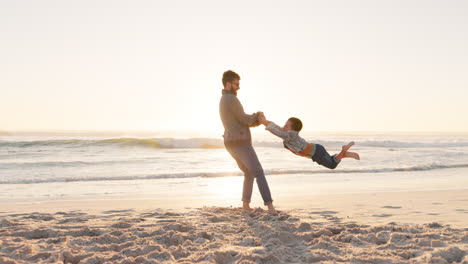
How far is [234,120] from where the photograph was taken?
6.23 metres

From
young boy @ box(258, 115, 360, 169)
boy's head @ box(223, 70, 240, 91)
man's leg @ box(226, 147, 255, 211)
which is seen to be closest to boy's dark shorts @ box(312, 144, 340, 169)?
young boy @ box(258, 115, 360, 169)

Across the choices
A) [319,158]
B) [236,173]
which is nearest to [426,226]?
[319,158]

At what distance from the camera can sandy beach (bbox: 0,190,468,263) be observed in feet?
13.4

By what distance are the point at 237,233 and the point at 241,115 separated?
1.68 m

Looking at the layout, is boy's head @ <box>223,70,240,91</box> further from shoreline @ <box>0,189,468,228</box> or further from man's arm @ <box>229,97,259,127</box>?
shoreline @ <box>0,189,468,228</box>

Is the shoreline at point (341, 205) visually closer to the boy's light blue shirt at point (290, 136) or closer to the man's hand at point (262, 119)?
the boy's light blue shirt at point (290, 136)

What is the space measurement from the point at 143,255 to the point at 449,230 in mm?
3275

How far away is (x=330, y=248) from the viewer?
4.39m

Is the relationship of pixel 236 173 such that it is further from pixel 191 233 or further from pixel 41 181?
pixel 191 233

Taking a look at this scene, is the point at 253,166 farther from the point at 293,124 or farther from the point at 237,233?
the point at 237,233

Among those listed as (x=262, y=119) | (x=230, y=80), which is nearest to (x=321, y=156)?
(x=262, y=119)

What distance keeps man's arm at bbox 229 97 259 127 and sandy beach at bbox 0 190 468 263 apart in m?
1.24

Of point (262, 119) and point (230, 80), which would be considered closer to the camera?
point (262, 119)

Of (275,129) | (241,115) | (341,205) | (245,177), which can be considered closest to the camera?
(275,129)
